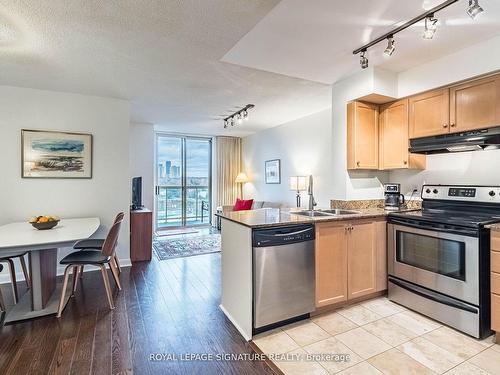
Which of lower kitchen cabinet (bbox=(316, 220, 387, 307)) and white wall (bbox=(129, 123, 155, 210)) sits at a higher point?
white wall (bbox=(129, 123, 155, 210))

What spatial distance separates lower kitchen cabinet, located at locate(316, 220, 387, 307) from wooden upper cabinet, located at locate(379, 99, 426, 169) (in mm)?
767

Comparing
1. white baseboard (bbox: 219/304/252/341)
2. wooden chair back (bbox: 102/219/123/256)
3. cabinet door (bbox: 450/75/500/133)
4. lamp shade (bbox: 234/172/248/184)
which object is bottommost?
white baseboard (bbox: 219/304/252/341)

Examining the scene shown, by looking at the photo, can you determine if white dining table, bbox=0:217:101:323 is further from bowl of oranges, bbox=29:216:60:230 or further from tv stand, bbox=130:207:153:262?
tv stand, bbox=130:207:153:262

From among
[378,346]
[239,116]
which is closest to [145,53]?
[239,116]

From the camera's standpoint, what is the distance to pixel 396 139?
3092 mm

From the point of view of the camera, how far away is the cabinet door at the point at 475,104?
234cm

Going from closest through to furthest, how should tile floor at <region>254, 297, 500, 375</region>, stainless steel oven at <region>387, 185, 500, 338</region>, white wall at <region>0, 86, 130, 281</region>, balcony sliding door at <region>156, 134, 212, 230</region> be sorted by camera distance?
tile floor at <region>254, 297, 500, 375</region>, stainless steel oven at <region>387, 185, 500, 338</region>, white wall at <region>0, 86, 130, 281</region>, balcony sliding door at <region>156, 134, 212, 230</region>

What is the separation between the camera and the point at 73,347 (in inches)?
79.9

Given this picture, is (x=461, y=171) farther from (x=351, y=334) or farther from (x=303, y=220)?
(x=351, y=334)

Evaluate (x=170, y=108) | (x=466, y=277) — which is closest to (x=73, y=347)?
(x=466, y=277)

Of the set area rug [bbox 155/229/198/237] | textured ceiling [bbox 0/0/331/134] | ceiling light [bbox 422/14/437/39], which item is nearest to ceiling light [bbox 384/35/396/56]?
ceiling light [bbox 422/14/437/39]

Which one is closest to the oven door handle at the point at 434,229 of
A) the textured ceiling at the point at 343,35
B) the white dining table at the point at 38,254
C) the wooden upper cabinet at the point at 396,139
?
the wooden upper cabinet at the point at 396,139

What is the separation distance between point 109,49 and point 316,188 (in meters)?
3.78

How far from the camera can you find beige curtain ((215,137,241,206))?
7254 millimetres
